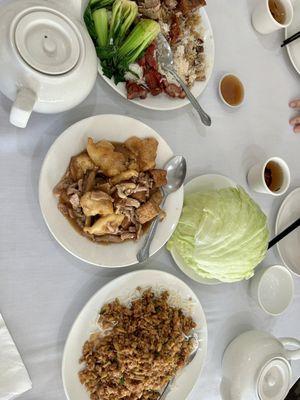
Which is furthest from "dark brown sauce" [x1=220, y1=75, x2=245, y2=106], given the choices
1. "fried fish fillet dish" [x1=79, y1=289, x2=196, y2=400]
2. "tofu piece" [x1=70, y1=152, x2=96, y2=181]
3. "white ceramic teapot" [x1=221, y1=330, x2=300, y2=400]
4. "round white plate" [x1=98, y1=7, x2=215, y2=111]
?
"white ceramic teapot" [x1=221, y1=330, x2=300, y2=400]

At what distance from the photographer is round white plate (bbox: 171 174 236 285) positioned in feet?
5.26

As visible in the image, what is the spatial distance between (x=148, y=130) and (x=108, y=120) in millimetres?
145

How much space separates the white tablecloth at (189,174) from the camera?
1.36 metres

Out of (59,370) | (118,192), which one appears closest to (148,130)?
(118,192)

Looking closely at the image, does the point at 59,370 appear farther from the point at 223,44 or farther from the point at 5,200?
the point at 223,44

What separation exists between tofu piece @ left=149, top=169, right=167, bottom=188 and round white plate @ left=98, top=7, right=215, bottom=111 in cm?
24

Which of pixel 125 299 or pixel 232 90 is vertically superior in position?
pixel 232 90

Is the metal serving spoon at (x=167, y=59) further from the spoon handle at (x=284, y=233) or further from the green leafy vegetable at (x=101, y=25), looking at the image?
the spoon handle at (x=284, y=233)

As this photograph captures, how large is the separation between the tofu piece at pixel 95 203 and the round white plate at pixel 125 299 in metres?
0.25

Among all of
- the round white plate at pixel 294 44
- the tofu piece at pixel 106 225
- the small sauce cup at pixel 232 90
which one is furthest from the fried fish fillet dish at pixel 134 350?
the round white plate at pixel 294 44

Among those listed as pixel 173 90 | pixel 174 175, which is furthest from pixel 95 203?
pixel 173 90

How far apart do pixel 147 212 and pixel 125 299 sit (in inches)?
12.3

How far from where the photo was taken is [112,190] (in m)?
1.39

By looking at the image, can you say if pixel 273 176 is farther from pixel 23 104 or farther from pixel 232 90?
pixel 23 104
